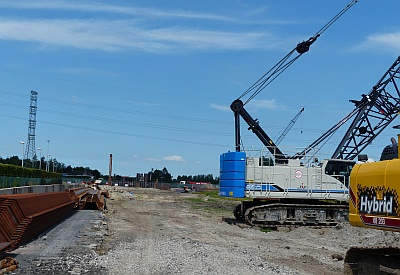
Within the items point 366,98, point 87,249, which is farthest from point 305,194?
point 87,249

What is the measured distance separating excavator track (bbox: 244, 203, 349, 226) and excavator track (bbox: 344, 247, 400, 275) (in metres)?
17.6

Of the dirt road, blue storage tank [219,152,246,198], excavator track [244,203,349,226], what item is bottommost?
the dirt road

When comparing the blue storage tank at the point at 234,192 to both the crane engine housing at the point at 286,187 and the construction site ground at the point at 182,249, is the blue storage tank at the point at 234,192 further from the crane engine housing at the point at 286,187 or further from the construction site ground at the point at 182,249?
the construction site ground at the point at 182,249

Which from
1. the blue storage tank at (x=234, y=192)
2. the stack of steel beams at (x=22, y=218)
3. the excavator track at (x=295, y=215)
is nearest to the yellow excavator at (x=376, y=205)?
the stack of steel beams at (x=22, y=218)

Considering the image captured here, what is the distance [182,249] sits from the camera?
14.9 m

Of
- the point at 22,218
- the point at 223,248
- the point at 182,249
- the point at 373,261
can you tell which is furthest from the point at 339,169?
the point at 373,261

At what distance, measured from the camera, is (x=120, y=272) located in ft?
36.3

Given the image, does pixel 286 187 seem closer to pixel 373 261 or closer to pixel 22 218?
pixel 22 218

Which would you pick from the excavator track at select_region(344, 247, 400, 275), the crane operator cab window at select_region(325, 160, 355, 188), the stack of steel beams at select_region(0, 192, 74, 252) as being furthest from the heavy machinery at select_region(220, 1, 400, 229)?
the excavator track at select_region(344, 247, 400, 275)

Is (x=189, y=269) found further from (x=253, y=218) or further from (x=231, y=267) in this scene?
Result: (x=253, y=218)

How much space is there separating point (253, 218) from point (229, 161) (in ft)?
9.69

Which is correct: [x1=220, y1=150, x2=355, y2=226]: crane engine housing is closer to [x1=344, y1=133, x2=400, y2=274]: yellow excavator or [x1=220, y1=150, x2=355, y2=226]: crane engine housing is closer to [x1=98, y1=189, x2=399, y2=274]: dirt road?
[x1=98, y1=189, x2=399, y2=274]: dirt road

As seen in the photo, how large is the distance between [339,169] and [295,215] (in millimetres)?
3163

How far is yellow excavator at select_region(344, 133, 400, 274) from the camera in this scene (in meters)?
5.75
